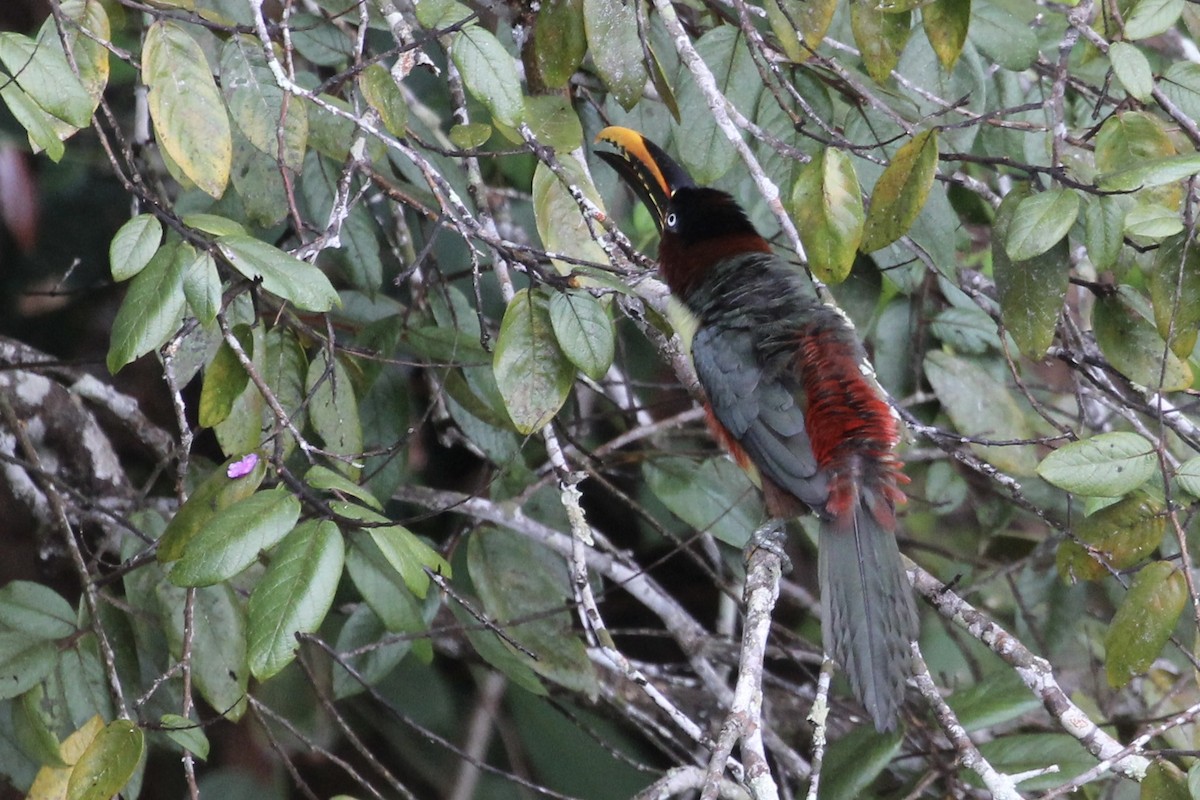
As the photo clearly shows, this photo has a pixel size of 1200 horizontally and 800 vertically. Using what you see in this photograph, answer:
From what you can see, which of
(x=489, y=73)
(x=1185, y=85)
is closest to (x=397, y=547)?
(x=489, y=73)

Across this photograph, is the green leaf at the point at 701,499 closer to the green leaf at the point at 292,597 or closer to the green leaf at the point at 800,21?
the green leaf at the point at 800,21

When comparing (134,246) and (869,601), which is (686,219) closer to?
(869,601)

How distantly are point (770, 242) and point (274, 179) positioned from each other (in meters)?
1.51

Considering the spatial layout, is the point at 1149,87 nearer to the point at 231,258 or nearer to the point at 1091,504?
the point at 1091,504

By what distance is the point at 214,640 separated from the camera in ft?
7.96

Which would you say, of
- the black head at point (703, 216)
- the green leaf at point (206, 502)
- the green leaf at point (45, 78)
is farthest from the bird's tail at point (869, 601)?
the green leaf at point (45, 78)

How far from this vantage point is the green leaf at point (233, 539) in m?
1.83

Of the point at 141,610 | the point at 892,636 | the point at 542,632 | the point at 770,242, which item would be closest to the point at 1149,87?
the point at 892,636

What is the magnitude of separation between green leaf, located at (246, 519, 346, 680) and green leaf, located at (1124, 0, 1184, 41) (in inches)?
67.3

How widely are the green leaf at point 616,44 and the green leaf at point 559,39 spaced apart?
0.03m

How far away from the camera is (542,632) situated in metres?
2.98

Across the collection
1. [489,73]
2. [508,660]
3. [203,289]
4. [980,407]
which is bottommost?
[508,660]

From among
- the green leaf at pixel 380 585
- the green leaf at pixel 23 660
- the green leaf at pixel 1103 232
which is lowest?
the green leaf at pixel 23 660

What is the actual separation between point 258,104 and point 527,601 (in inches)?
53.6
